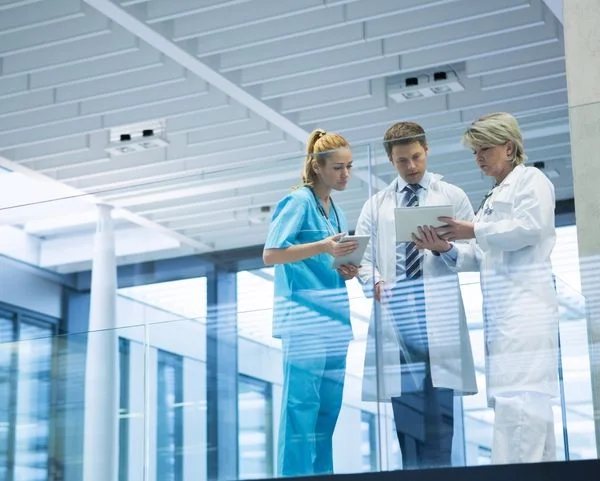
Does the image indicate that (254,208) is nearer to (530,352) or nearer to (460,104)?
(530,352)

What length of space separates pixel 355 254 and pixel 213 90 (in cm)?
431

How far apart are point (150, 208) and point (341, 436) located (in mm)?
1580

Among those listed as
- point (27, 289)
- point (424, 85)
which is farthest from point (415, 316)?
point (424, 85)

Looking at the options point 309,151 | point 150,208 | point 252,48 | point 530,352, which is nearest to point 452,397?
point 530,352

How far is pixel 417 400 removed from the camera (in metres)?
4.47

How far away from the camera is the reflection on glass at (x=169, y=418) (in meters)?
5.18

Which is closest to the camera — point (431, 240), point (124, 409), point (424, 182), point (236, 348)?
point (431, 240)

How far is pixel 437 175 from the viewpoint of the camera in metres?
4.65

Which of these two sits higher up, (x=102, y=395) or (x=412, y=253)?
(x=412, y=253)

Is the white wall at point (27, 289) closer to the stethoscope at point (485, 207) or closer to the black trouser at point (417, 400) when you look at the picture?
the black trouser at point (417, 400)

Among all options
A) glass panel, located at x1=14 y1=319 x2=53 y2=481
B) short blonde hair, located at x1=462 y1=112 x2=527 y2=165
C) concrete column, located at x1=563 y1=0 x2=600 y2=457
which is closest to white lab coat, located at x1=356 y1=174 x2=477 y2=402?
short blonde hair, located at x1=462 y1=112 x2=527 y2=165

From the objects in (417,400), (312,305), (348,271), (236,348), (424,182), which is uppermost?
(424,182)

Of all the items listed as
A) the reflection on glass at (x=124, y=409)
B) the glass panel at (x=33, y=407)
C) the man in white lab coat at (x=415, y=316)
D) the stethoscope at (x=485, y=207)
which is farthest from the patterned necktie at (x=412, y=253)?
the glass panel at (x=33, y=407)

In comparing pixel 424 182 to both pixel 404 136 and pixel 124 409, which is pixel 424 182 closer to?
pixel 404 136
